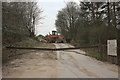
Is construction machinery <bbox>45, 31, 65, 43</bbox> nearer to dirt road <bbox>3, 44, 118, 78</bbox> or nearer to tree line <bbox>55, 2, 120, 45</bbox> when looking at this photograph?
tree line <bbox>55, 2, 120, 45</bbox>

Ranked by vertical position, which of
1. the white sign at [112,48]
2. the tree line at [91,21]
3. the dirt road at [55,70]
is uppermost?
the tree line at [91,21]

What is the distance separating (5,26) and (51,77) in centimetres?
516

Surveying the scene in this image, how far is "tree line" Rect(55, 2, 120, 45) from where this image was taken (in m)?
16.1

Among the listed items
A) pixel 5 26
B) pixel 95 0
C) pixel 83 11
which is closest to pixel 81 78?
pixel 5 26

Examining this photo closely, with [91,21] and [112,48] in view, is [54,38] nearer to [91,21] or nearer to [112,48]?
[91,21]

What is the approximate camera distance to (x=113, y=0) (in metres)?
18.4

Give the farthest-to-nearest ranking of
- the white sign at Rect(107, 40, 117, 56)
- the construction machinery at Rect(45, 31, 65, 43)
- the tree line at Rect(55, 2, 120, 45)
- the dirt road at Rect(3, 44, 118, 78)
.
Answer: the construction machinery at Rect(45, 31, 65, 43)
the tree line at Rect(55, 2, 120, 45)
the white sign at Rect(107, 40, 117, 56)
the dirt road at Rect(3, 44, 118, 78)

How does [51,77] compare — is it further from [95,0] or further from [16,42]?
[95,0]

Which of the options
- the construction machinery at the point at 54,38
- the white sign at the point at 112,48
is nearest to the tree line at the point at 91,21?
the white sign at the point at 112,48

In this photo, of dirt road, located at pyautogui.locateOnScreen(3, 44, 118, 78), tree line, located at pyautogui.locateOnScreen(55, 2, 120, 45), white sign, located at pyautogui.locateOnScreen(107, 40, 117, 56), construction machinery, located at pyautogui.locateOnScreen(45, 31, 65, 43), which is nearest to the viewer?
dirt road, located at pyautogui.locateOnScreen(3, 44, 118, 78)

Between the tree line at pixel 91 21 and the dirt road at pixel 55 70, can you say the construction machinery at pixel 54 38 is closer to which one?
the tree line at pixel 91 21

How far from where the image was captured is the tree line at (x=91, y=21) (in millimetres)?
A: 16097

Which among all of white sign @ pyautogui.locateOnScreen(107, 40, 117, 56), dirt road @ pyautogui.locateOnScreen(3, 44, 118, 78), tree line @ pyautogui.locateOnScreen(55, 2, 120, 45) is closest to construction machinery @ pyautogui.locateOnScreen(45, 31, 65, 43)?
tree line @ pyautogui.locateOnScreen(55, 2, 120, 45)

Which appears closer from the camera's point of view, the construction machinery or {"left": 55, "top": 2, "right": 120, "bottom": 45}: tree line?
{"left": 55, "top": 2, "right": 120, "bottom": 45}: tree line
